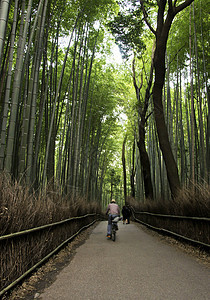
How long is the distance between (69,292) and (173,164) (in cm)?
450

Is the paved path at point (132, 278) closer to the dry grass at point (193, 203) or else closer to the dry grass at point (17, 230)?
the dry grass at point (17, 230)

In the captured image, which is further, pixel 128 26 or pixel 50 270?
pixel 128 26

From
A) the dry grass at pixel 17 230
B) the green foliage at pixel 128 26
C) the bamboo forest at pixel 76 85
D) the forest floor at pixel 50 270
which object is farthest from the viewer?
the green foliage at pixel 128 26

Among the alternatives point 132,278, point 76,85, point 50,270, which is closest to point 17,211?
point 50,270

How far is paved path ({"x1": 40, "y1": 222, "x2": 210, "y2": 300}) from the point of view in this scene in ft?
7.27

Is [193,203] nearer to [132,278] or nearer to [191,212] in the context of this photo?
[191,212]

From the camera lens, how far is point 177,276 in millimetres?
2719

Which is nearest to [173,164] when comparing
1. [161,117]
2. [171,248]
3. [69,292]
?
[161,117]

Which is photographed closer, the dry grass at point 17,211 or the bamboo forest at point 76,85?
the dry grass at point 17,211

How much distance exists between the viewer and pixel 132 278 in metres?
2.69

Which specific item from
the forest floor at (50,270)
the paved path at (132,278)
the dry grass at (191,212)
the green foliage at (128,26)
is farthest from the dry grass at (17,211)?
the green foliage at (128,26)

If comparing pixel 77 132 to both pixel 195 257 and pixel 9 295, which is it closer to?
pixel 195 257

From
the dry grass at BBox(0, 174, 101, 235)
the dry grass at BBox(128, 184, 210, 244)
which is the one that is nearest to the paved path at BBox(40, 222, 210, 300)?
the dry grass at BBox(128, 184, 210, 244)

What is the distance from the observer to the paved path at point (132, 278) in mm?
2215
